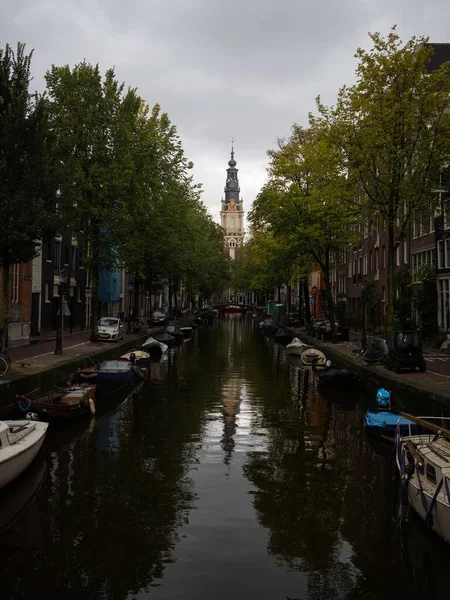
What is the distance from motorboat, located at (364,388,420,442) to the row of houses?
16653 millimetres

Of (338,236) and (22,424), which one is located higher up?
(338,236)

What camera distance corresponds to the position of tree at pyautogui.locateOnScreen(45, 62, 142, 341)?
3678 cm

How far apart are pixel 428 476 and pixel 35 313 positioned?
36.5 meters

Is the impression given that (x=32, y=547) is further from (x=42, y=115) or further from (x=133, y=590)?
(x=42, y=115)

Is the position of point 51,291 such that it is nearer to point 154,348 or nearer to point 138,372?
point 154,348

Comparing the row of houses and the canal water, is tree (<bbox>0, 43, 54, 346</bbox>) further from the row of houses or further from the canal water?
the canal water

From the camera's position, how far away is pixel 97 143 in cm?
3778

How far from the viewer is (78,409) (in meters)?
20.0

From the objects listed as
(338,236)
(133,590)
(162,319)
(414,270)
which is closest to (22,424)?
(133,590)

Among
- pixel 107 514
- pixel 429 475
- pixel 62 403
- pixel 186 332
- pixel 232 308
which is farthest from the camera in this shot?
pixel 232 308

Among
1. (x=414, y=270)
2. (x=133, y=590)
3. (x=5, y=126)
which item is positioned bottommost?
(x=133, y=590)

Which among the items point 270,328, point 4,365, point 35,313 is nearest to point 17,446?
point 4,365

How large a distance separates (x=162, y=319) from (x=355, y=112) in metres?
43.5

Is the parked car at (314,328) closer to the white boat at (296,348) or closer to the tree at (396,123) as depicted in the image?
the white boat at (296,348)
